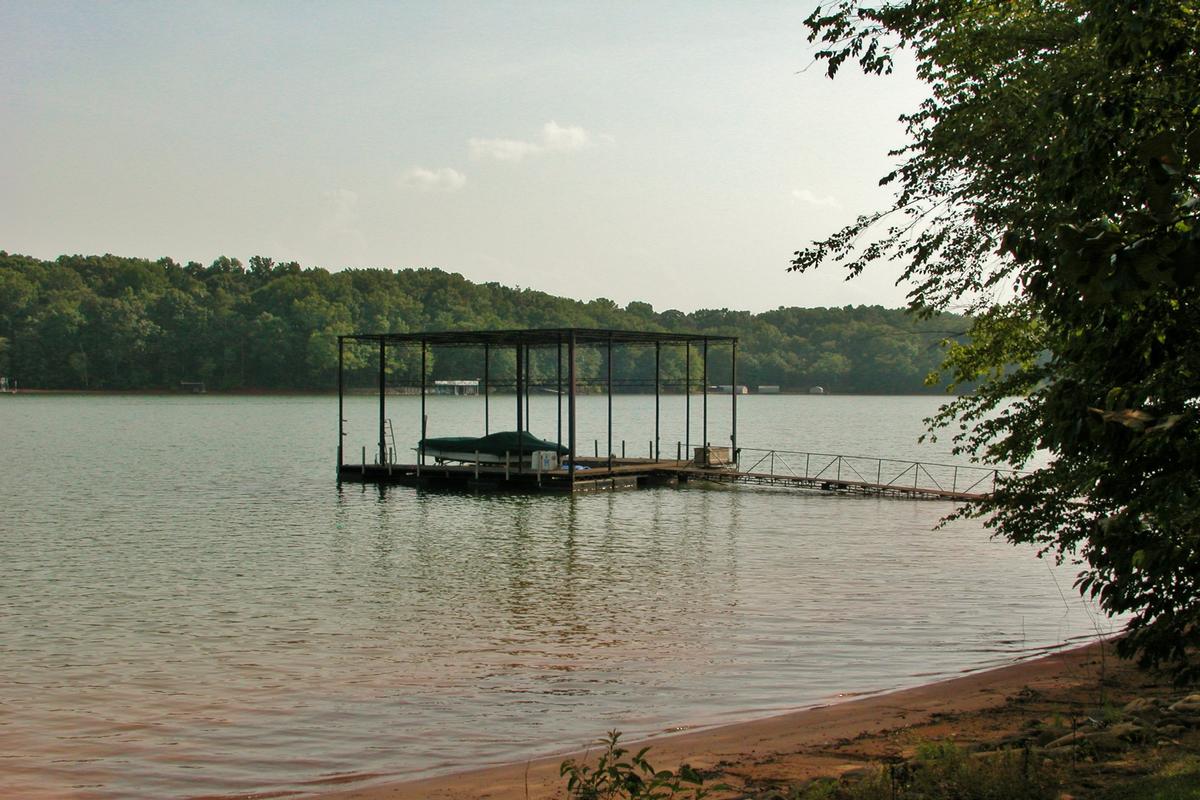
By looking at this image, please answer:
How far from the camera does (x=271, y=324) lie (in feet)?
503

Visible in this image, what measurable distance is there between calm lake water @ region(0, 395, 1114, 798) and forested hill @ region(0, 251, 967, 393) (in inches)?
4149

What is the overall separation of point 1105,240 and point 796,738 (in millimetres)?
6722

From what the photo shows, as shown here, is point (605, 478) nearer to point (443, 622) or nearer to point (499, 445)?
point (499, 445)

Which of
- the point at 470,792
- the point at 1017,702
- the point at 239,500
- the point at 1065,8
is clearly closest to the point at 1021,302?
the point at 1065,8

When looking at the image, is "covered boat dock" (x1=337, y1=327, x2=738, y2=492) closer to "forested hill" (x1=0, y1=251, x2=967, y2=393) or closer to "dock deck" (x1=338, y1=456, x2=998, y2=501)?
"dock deck" (x1=338, y1=456, x2=998, y2=501)

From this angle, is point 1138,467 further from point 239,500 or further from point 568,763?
point 239,500

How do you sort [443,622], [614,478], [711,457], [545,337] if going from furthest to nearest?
[711,457], [614,478], [545,337], [443,622]

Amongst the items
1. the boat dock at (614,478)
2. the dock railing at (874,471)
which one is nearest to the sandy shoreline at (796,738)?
the boat dock at (614,478)

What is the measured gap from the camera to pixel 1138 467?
A: 19.6 feet

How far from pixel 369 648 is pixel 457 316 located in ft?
539

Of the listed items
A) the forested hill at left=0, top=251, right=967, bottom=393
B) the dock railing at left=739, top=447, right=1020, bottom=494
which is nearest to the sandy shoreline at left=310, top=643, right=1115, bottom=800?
the dock railing at left=739, top=447, right=1020, bottom=494

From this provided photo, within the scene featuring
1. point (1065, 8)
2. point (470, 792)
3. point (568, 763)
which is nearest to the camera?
point (568, 763)

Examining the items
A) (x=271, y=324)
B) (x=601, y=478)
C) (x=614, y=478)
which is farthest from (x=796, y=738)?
(x=271, y=324)

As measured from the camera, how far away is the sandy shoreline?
886cm
